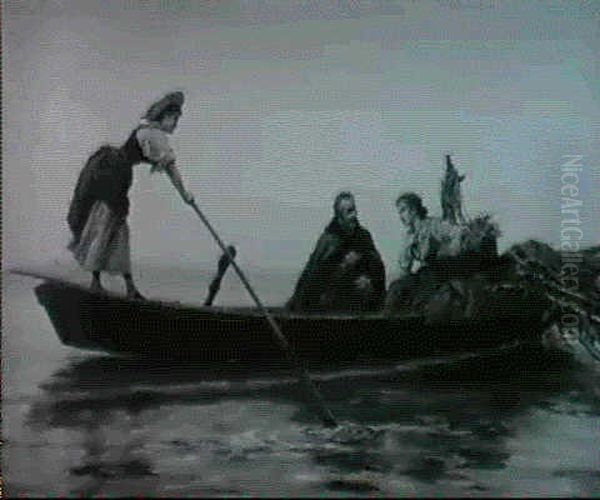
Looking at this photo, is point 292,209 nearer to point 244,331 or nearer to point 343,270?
point 343,270

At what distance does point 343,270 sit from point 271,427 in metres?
0.64

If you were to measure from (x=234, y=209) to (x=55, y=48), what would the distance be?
0.91 metres

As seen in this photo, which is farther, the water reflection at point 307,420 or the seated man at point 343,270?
the seated man at point 343,270

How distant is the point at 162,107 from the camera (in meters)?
3.35

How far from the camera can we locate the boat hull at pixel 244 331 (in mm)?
3314

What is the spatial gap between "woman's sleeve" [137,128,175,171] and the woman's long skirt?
0.24 m

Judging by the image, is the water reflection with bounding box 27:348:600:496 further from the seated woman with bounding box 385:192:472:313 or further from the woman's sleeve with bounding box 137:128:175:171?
the woman's sleeve with bounding box 137:128:175:171

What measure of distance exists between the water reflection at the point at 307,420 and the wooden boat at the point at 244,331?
62mm

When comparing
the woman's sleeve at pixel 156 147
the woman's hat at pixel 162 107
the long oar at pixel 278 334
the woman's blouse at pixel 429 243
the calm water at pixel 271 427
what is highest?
the woman's hat at pixel 162 107

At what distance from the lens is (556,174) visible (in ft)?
11.1

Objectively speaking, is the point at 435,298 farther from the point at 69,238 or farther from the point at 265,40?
the point at 69,238

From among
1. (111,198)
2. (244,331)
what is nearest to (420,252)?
(244,331)

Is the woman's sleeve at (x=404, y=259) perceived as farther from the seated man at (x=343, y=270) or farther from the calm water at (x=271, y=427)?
the calm water at (x=271, y=427)

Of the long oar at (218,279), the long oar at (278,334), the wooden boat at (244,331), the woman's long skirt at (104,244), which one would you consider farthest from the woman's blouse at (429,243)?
the woman's long skirt at (104,244)
